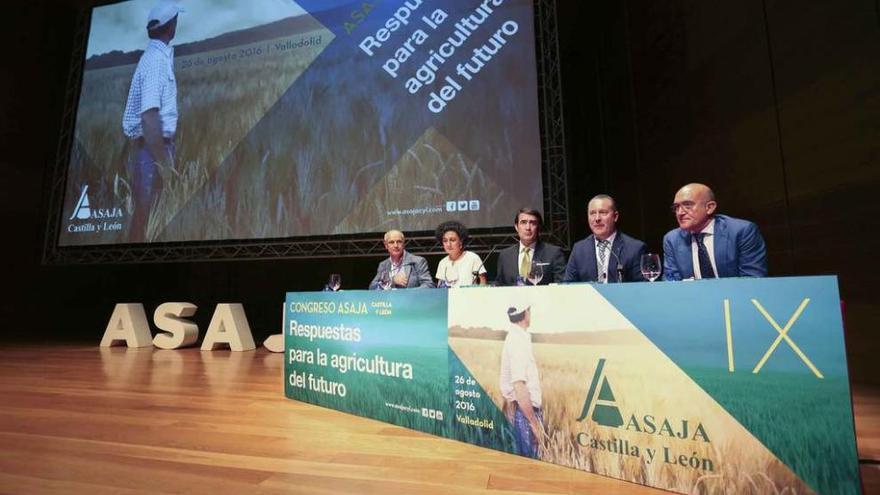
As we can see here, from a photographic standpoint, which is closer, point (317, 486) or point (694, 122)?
point (317, 486)

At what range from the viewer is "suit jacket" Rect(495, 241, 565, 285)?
2832 mm

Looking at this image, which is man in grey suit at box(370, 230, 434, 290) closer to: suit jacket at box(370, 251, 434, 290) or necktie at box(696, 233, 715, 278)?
suit jacket at box(370, 251, 434, 290)

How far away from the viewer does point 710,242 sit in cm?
214

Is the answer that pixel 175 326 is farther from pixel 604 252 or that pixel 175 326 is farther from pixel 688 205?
pixel 688 205

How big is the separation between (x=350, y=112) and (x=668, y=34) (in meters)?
3.08

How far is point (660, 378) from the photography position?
130 cm

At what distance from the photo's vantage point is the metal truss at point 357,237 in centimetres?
429

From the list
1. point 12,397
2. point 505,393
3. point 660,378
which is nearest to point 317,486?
point 505,393

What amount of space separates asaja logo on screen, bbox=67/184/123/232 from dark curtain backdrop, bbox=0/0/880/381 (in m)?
1.21

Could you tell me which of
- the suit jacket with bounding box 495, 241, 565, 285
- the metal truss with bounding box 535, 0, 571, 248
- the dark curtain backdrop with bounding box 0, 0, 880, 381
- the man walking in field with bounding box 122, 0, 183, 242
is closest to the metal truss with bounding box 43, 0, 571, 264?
the metal truss with bounding box 535, 0, 571, 248

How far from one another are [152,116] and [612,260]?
5.24 m

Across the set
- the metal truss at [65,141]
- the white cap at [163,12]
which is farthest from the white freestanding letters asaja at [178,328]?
the white cap at [163,12]

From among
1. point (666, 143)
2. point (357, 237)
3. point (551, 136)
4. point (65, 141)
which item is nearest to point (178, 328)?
point (357, 237)

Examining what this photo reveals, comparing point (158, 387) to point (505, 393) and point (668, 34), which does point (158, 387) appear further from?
point (668, 34)
